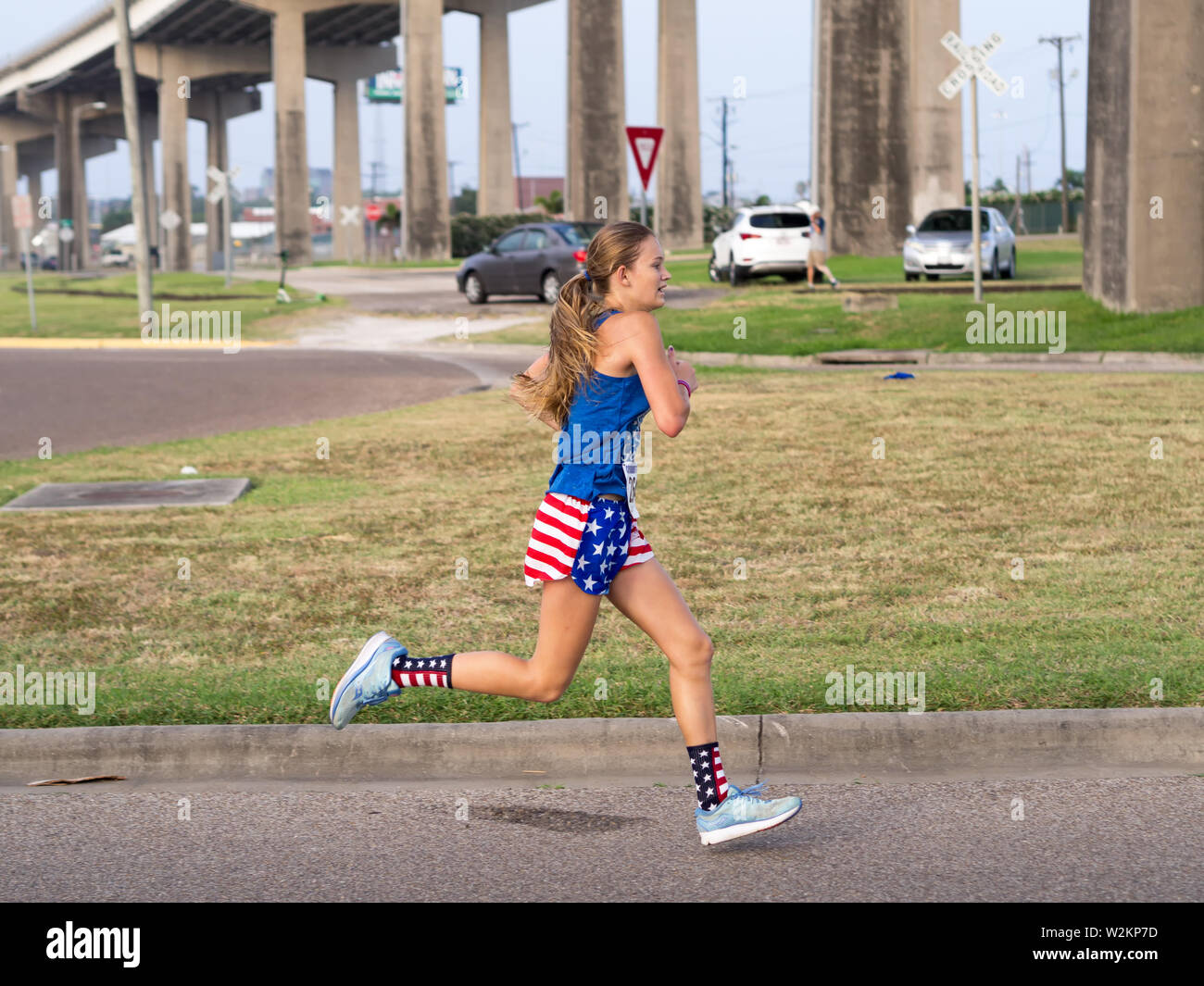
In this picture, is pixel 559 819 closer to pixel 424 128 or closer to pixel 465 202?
pixel 424 128

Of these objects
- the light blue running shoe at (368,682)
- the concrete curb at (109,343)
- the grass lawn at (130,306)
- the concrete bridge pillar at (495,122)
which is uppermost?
the concrete bridge pillar at (495,122)

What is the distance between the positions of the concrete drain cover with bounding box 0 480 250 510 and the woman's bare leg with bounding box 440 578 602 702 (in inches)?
262

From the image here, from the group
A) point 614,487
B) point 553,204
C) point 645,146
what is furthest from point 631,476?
point 553,204

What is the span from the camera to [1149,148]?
69.6 ft

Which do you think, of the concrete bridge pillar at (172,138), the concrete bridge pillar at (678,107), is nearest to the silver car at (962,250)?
the concrete bridge pillar at (678,107)

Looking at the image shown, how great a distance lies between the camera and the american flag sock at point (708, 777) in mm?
4902

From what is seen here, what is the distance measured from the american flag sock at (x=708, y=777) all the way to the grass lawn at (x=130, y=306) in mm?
26461

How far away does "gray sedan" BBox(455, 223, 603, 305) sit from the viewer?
33.5 metres

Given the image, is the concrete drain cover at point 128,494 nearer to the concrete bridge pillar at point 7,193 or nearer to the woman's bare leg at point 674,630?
the woman's bare leg at point 674,630

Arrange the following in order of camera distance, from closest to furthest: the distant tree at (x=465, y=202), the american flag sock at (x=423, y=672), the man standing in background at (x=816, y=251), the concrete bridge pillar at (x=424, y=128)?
the american flag sock at (x=423, y=672) < the man standing in background at (x=816, y=251) < the concrete bridge pillar at (x=424, y=128) < the distant tree at (x=465, y=202)

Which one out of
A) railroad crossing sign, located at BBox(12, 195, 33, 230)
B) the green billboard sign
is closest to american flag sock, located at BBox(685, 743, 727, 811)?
railroad crossing sign, located at BBox(12, 195, 33, 230)

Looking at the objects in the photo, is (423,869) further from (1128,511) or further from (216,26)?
(216,26)

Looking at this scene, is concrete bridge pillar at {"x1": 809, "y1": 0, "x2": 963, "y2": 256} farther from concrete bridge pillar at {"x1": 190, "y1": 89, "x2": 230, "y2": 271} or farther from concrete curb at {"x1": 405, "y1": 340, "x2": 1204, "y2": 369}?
concrete bridge pillar at {"x1": 190, "y1": 89, "x2": 230, "y2": 271}

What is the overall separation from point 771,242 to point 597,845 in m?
30.5
